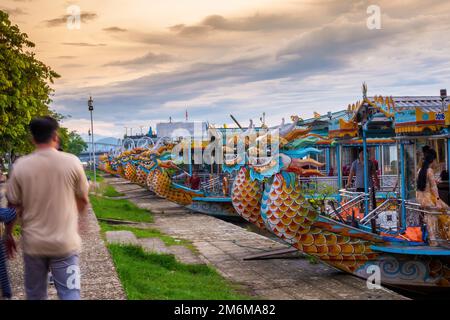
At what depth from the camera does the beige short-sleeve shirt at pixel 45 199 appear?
4348 millimetres

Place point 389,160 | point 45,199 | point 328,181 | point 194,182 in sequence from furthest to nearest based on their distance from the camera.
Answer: point 194,182 < point 389,160 < point 328,181 < point 45,199

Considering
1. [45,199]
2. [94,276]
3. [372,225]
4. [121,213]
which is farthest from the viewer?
[121,213]

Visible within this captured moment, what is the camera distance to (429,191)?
9578mm

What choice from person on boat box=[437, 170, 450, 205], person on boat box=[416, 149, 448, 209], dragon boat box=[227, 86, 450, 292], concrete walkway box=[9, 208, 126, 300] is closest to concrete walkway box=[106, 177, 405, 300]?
dragon boat box=[227, 86, 450, 292]

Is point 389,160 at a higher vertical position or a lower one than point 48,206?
lower

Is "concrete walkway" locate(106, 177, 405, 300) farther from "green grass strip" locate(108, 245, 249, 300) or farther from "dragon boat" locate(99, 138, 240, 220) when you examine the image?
"dragon boat" locate(99, 138, 240, 220)

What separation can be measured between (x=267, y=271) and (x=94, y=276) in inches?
162

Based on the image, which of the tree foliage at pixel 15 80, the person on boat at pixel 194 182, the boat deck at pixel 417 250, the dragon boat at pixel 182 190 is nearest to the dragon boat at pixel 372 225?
the boat deck at pixel 417 250

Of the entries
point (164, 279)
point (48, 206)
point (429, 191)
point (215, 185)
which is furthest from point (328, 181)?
point (48, 206)

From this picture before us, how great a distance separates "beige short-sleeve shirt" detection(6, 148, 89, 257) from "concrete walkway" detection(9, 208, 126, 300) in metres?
0.81

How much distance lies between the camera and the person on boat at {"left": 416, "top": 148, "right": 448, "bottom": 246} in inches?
375

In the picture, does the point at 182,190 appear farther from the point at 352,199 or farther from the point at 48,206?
the point at 48,206

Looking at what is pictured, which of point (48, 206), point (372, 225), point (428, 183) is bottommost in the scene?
point (372, 225)

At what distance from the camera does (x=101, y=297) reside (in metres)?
6.88
